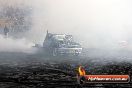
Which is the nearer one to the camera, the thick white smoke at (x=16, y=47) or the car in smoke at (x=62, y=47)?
the car in smoke at (x=62, y=47)

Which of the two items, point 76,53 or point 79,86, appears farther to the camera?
point 76,53

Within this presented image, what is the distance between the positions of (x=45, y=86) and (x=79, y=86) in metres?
3.55

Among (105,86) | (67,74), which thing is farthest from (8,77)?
(105,86)

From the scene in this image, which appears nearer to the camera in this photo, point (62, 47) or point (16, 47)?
point (62, 47)

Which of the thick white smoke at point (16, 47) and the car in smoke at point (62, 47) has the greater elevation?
the car in smoke at point (62, 47)

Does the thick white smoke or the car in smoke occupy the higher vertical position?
the car in smoke

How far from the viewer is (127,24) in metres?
173

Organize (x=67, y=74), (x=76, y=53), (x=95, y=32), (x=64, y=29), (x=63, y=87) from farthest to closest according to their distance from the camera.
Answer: (x=95, y=32), (x=64, y=29), (x=76, y=53), (x=67, y=74), (x=63, y=87)

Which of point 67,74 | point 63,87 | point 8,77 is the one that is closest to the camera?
point 63,87

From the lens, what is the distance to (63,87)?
32.0m

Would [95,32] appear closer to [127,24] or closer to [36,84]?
[127,24]

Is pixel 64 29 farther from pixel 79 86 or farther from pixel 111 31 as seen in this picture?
pixel 79 86

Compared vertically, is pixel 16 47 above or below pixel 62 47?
below

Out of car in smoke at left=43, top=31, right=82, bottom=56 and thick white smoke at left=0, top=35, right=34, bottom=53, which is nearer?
car in smoke at left=43, top=31, right=82, bottom=56
